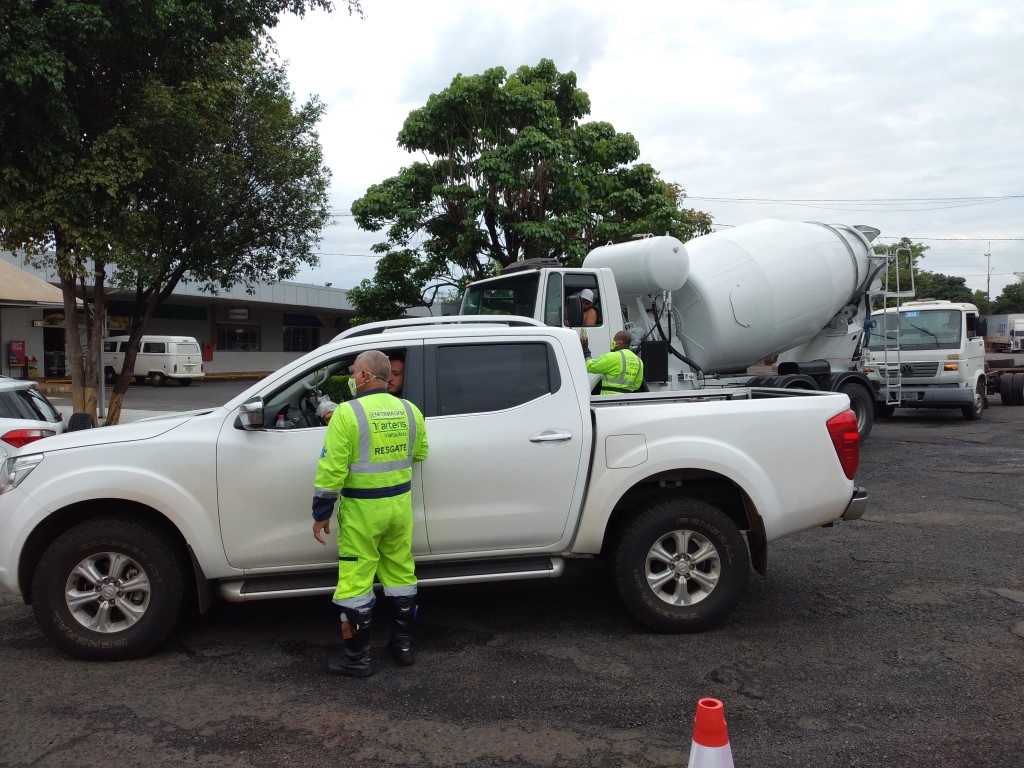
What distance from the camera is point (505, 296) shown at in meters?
10.5

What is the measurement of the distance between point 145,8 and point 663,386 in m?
7.74

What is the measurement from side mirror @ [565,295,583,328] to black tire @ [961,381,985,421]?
1060 cm

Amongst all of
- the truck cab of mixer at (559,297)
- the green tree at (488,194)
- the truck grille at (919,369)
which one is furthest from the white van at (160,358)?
the truck grille at (919,369)

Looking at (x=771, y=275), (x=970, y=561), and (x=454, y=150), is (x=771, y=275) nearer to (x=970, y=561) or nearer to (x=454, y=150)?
(x=970, y=561)

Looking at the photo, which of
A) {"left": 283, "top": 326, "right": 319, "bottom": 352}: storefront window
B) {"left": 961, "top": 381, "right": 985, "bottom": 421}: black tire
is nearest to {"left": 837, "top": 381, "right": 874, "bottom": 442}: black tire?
{"left": 961, "top": 381, "right": 985, "bottom": 421}: black tire

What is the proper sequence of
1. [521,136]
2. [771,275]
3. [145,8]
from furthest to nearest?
1. [521,136]
2. [771,275]
3. [145,8]

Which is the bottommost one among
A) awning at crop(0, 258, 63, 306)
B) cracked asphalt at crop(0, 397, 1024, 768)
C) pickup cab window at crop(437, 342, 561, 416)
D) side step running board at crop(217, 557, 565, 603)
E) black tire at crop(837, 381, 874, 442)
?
cracked asphalt at crop(0, 397, 1024, 768)

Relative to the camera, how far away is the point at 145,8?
998cm

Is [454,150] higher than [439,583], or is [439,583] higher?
[454,150]

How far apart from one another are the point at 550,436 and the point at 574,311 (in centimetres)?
483

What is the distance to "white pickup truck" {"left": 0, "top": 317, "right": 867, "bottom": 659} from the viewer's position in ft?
15.4

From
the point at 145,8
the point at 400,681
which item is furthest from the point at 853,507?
the point at 145,8

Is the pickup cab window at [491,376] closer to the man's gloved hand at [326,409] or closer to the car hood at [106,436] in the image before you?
the man's gloved hand at [326,409]

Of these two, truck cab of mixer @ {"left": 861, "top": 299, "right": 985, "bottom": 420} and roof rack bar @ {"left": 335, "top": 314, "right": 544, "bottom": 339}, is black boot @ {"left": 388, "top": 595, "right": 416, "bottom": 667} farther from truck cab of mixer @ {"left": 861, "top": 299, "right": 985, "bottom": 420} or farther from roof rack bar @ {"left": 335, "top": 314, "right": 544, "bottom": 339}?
truck cab of mixer @ {"left": 861, "top": 299, "right": 985, "bottom": 420}
